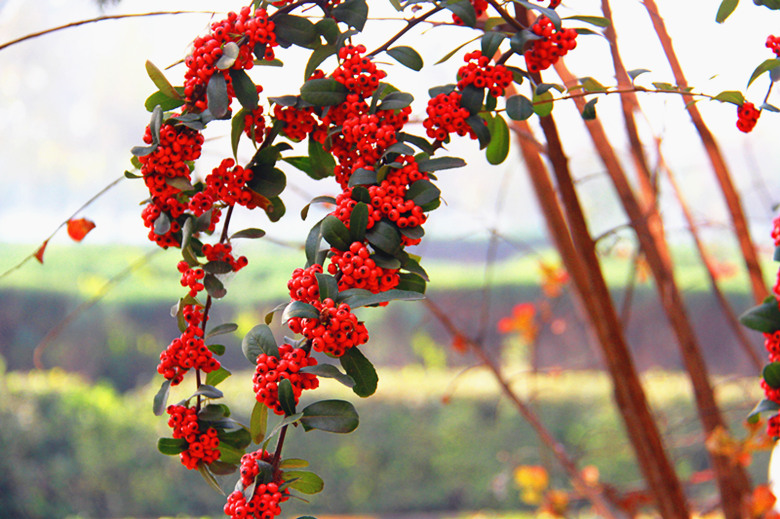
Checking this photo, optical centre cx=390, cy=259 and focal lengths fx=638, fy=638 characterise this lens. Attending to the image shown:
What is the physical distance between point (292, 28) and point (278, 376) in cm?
15

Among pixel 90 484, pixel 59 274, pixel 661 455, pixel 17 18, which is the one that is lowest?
pixel 661 455

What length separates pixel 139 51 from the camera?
586 centimetres

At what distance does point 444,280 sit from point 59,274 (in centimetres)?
237

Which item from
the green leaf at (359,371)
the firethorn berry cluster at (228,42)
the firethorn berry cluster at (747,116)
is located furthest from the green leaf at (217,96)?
the firethorn berry cluster at (747,116)

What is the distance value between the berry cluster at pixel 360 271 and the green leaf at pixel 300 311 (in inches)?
0.8

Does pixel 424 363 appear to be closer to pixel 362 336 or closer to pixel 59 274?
pixel 59 274

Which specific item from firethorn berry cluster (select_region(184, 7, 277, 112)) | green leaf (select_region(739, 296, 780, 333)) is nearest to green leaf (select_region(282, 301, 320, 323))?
firethorn berry cluster (select_region(184, 7, 277, 112))

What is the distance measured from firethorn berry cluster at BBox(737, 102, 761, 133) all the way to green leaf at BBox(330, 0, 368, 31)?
0.55 feet

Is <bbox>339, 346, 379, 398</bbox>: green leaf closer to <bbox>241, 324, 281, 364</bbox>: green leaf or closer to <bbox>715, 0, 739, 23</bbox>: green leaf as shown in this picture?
<bbox>241, 324, 281, 364</bbox>: green leaf

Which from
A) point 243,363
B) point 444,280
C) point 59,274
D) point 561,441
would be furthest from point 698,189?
point 59,274

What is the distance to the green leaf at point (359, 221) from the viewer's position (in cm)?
24

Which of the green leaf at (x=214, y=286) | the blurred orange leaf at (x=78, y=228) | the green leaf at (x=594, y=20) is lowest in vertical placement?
the green leaf at (x=214, y=286)

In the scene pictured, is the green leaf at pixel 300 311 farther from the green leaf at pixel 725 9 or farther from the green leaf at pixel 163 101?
the green leaf at pixel 725 9

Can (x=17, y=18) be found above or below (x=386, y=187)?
above
